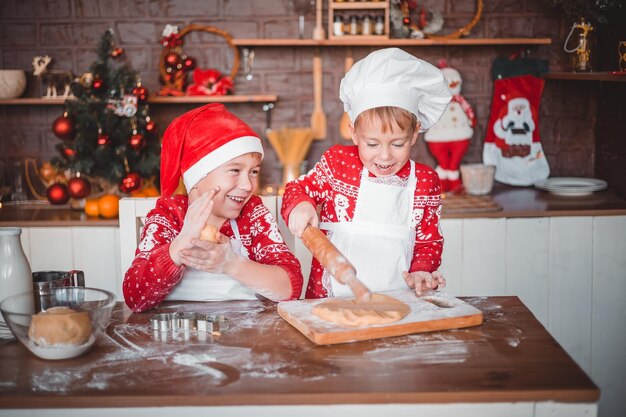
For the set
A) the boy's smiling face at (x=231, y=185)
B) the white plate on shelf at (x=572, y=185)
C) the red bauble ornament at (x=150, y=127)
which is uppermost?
the red bauble ornament at (x=150, y=127)

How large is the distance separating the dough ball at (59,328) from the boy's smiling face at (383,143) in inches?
30.8

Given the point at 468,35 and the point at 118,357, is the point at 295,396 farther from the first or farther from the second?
the point at 468,35

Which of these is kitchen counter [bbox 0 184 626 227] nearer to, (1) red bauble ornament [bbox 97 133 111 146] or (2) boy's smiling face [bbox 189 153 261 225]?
(1) red bauble ornament [bbox 97 133 111 146]

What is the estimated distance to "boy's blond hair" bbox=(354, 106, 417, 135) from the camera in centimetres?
179

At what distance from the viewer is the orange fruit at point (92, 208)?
9.64ft

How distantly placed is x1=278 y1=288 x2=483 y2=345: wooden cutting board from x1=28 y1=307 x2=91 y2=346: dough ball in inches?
16.0

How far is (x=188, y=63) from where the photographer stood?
127 inches

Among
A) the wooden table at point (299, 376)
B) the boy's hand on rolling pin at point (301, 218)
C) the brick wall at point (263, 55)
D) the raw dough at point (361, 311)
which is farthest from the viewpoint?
the brick wall at point (263, 55)

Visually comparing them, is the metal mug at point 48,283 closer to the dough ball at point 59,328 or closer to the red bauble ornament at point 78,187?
the dough ball at point 59,328

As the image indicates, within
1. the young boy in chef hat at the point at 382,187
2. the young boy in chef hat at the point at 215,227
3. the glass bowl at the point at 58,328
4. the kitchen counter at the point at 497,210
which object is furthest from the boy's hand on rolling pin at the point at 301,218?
the kitchen counter at the point at 497,210

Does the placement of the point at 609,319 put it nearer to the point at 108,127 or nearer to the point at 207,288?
the point at 207,288

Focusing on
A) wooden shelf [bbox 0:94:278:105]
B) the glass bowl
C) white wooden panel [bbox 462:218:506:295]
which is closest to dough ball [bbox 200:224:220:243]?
the glass bowl

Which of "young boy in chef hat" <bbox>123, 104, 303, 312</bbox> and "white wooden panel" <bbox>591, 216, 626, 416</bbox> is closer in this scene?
"young boy in chef hat" <bbox>123, 104, 303, 312</bbox>

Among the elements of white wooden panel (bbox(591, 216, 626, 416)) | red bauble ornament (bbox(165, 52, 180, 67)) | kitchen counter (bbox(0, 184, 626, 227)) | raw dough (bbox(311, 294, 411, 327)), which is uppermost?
red bauble ornament (bbox(165, 52, 180, 67))
